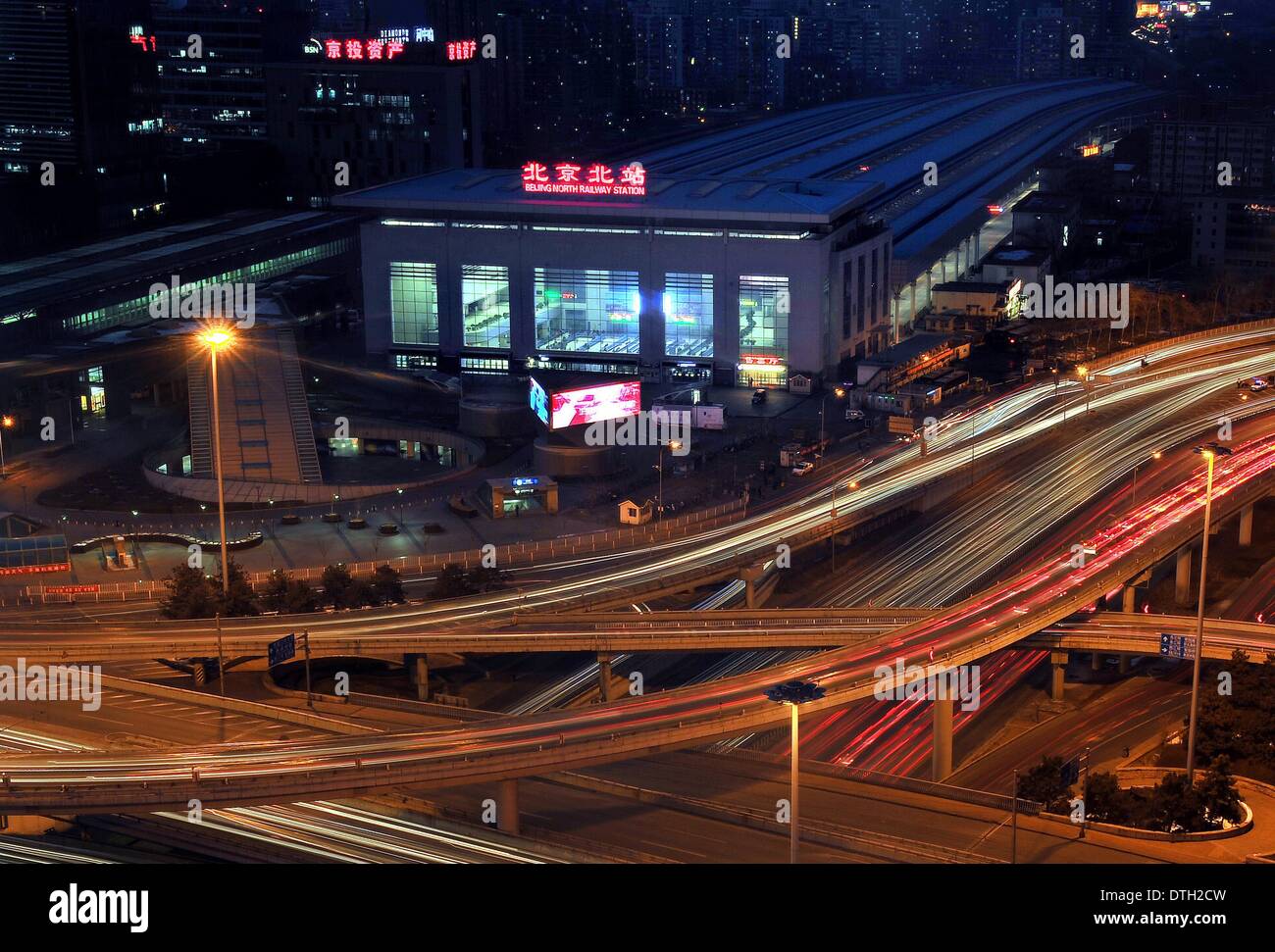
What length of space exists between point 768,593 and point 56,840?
23.5m

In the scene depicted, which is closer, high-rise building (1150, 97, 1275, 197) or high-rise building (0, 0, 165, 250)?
high-rise building (0, 0, 165, 250)

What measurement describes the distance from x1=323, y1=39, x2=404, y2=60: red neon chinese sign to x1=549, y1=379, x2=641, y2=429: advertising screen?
150 ft

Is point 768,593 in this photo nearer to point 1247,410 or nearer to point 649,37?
point 1247,410

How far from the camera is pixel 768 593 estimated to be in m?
48.7

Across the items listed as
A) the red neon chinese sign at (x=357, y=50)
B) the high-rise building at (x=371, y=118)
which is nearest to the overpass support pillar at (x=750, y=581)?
the high-rise building at (x=371, y=118)

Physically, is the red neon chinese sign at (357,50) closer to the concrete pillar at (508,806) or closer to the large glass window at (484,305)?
the large glass window at (484,305)

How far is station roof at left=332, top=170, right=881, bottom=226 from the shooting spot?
228ft

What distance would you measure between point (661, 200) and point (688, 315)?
4.82 meters

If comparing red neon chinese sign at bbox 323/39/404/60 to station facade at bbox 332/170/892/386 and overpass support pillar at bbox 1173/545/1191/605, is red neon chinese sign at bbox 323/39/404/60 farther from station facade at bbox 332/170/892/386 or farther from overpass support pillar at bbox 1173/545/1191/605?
overpass support pillar at bbox 1173/545/1191/605

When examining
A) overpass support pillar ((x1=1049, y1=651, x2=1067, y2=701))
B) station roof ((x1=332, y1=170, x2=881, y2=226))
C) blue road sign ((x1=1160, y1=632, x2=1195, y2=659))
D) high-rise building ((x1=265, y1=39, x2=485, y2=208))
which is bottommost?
overpass support pillar ((x1=1049, y1=651, x2=1067, y2=701))

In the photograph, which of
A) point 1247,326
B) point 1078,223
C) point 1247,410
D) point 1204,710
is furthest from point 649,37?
point 1204,710
